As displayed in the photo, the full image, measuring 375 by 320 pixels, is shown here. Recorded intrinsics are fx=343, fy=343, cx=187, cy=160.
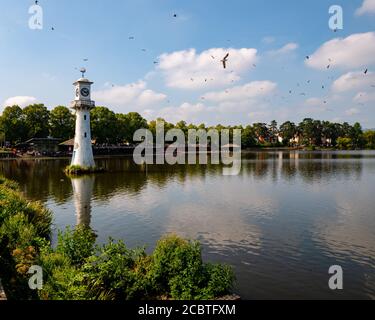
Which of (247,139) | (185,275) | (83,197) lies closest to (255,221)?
(185,275)

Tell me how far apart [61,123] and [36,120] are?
317 inches

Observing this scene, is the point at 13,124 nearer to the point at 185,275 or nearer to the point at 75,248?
the point at 75,248

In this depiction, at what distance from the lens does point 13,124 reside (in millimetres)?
109938

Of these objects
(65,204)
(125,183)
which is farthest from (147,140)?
(65,204)

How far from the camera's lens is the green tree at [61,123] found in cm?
11762

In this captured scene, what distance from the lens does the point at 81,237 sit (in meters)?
15.7

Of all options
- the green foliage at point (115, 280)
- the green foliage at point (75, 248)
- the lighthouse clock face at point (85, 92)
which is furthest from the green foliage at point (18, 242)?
the lighthouse clock face at point (85, 92)

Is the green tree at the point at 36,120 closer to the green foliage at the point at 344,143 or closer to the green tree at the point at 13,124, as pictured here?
the green tree at the point at 13,124

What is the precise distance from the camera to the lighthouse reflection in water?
26.8 metres

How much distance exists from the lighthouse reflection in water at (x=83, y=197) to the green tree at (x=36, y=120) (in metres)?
72.5

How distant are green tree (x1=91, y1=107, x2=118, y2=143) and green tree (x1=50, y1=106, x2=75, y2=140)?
7.93 m

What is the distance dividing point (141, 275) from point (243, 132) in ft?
568

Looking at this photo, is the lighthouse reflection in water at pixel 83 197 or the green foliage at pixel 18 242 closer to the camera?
the green foliage at pixel 18 242
